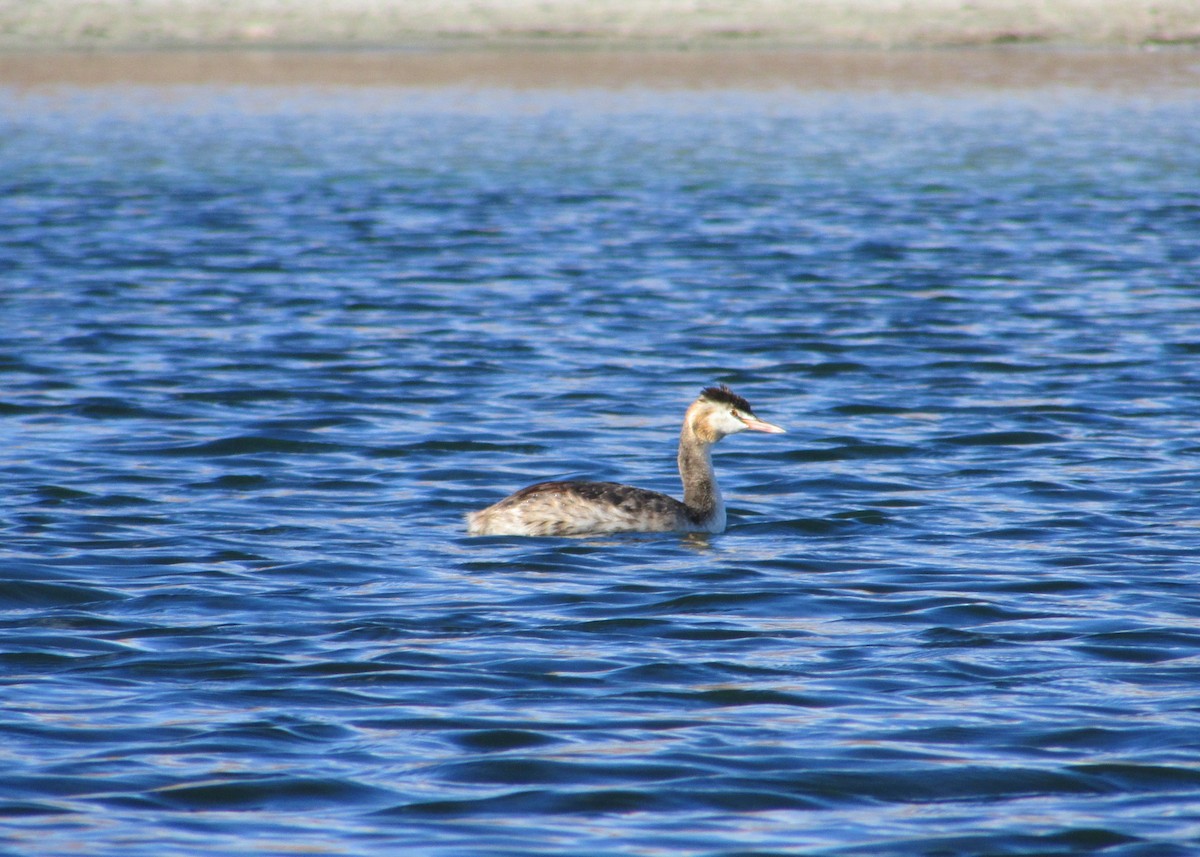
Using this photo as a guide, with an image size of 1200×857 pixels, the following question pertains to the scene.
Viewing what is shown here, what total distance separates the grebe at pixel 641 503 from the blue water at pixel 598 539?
0.17 meters

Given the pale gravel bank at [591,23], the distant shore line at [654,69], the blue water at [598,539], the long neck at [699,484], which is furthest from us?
the distant shore line at [654,69]

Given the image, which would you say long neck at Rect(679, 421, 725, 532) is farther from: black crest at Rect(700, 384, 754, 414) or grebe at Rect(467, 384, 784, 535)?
black crest at Rect(700, 384, 754, 414)

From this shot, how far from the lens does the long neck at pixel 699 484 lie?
39.7 feet

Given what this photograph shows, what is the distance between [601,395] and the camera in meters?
16.5

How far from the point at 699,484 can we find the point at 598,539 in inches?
34.2

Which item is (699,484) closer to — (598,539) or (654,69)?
(598,539)

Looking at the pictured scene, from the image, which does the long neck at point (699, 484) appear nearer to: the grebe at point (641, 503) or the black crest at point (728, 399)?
the grebe at point (641, 503)

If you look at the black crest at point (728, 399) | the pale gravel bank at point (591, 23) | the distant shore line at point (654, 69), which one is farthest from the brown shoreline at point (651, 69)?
the black crest at point (728, 399)

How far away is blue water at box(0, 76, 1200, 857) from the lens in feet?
24.0

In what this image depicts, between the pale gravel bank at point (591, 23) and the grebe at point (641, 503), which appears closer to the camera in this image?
the grebe at point (641, 503)

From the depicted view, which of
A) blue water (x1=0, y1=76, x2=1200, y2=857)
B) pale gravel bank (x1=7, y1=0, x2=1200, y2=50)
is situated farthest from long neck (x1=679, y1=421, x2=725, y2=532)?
pale gravel bank (x1=7, y1=0, x2=1200, y2=50)

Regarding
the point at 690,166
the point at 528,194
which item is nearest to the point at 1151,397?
the point at 528,194

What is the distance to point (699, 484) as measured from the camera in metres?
12.2

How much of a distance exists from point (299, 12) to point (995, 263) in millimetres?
35616
